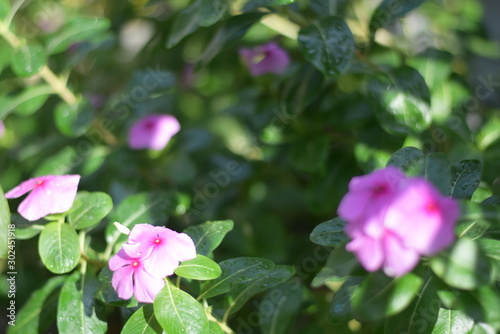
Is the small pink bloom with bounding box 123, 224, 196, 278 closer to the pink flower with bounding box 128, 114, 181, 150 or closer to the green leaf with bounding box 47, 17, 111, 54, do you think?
the pink flower with bounding box 128, 114, 181, 150

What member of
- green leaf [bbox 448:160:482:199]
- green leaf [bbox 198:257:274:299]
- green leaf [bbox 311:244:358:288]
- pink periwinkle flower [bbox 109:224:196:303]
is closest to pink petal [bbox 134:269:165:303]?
pink periwinkle flower [bbox 109:224:196:303]

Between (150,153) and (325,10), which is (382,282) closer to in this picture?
(325,10)

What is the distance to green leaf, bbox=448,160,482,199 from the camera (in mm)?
901

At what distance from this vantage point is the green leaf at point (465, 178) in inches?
35.5

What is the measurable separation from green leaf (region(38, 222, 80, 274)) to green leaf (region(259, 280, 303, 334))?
42 centimetres

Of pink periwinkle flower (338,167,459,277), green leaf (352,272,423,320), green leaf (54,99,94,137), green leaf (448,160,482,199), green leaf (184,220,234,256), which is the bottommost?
green leaf (54,99,94,137)

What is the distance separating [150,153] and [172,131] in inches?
3.8

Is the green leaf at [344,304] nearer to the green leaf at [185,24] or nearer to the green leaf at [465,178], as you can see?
the green leaf at [465,178]

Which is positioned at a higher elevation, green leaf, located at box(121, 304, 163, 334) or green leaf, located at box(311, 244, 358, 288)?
green leaf, located at box(311, 244, 358, 288)

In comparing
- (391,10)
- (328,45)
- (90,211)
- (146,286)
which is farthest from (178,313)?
(391,10)

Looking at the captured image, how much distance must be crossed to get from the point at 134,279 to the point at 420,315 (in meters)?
0.46

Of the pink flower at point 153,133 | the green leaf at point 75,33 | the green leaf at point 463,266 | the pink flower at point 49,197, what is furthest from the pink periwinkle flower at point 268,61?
the green leaf at point 463,266

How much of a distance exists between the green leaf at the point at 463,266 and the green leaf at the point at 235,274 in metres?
0.32

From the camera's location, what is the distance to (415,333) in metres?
0.89
